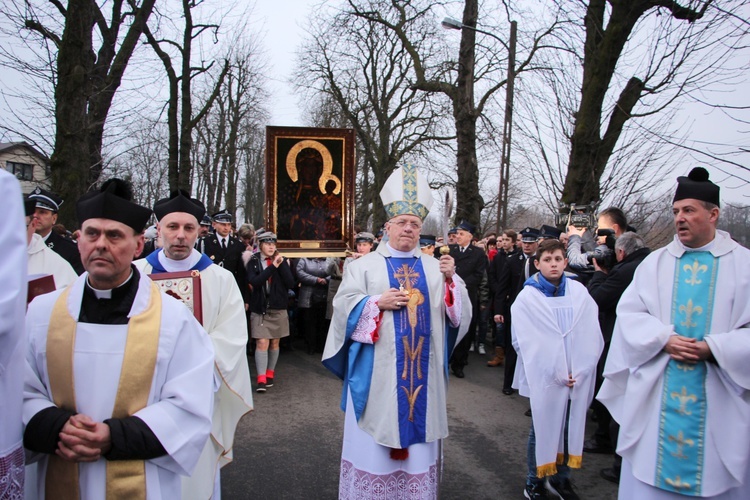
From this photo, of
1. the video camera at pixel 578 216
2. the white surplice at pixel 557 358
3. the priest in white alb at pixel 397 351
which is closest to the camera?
the priest in white alb at pixel 397 351

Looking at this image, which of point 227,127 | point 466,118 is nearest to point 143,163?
point 227,127

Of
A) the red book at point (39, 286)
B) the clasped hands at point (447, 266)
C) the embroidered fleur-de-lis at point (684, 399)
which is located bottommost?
the embroidered fleur-de-lis at point (684, 399)

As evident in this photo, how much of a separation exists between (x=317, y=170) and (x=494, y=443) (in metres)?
4.93

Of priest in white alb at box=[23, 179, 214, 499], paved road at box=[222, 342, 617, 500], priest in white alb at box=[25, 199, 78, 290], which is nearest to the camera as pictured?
priest in white alb at box=[23, 179, 214, 499]

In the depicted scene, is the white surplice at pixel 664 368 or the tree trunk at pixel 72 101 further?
the tree trunk at pixel 72 101

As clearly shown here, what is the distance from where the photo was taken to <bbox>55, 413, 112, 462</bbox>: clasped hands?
196 centimetres

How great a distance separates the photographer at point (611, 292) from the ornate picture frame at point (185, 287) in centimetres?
389

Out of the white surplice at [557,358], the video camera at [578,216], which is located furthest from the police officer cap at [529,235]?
the white surplice at [557,358]

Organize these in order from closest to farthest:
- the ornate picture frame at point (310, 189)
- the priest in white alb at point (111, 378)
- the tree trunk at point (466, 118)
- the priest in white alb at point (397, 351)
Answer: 1. the priest in white alb at point (111, 378)
2. the priest in white alb at point (397, 351)
3. the ornate picture frame at point (310, 189)
4. the tree trunk at point (466, 118)

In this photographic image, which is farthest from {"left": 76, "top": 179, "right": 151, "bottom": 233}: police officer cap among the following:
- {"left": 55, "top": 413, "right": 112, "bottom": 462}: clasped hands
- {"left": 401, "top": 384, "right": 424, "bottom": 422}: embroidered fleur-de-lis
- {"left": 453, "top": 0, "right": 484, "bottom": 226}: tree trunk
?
{"left": 453, "top": 0, "right": 484, "bottom": 226}: tree trunk

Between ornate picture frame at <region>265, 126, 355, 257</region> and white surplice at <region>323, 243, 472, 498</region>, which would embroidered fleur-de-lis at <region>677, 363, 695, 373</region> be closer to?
white surplice at <region>323, 243, 472, 498</region>

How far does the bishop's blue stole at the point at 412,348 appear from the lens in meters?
3.58

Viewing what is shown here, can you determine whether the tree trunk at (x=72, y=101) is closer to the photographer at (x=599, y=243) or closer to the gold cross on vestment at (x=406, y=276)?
the gold cross on vestment at (x=406, y=276)

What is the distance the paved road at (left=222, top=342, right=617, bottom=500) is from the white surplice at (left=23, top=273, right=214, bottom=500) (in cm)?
240
